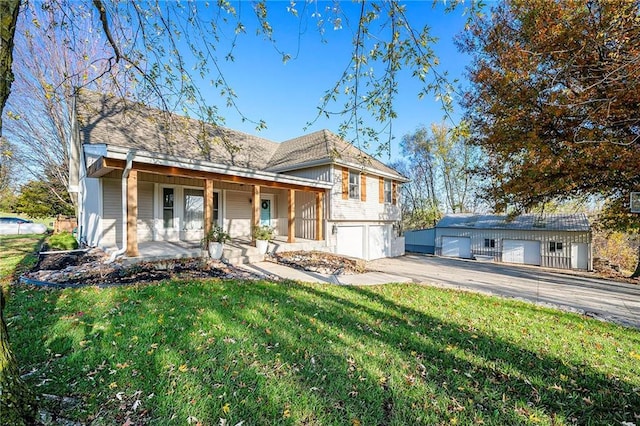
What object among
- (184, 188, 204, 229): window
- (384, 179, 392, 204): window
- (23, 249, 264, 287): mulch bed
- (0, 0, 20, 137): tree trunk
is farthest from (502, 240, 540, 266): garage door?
(0, 0, 20, 137): tree trunk

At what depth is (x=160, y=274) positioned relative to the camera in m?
6.78

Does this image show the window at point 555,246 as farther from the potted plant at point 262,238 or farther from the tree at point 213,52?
the tree at point 213,52

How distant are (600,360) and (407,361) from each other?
2.65m

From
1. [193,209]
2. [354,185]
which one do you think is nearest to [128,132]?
[193,209]

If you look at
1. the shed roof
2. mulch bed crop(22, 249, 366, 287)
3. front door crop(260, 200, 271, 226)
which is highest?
front door crop(260, 200, 271, 226)

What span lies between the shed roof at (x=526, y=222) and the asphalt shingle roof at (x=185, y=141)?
10777 mm

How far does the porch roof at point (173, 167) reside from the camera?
22.6 ft

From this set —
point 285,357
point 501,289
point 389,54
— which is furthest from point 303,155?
point 285,357

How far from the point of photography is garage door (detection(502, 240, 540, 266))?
2014cm

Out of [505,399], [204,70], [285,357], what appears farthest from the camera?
[204,70]

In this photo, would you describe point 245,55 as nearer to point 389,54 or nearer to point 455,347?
point 389,54

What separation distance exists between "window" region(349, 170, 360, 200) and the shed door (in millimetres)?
16196

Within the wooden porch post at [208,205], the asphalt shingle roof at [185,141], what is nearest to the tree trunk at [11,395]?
the asphalt shingle roof at [185,141]

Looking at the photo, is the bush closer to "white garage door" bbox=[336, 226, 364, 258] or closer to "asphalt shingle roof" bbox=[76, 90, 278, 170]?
"asphalt shingle roof" bbox=[76, 90, 278, 170]
